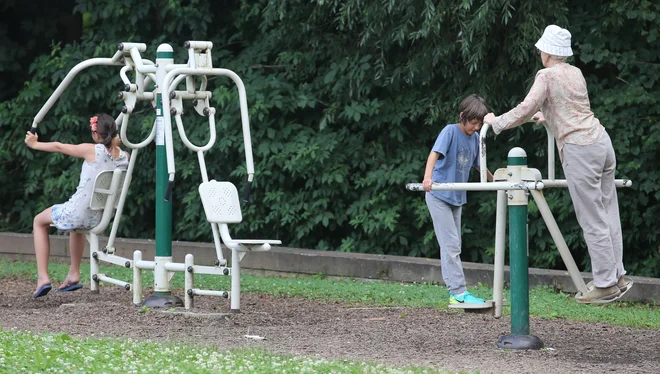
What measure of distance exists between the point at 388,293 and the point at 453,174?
1.91 metres

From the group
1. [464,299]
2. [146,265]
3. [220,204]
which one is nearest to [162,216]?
[146,265]

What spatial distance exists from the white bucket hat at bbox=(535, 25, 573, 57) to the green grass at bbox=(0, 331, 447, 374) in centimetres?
203

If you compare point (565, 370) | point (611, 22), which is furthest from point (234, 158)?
point (565, 370)

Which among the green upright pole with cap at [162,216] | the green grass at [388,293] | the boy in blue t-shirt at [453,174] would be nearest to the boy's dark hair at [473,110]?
the boy in blue t-shirt at [453,174]

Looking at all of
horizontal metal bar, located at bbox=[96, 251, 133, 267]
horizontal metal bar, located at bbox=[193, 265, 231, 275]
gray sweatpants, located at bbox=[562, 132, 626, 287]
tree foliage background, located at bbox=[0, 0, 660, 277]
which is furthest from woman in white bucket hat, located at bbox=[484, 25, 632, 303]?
tree foliage background, located at bbox=[0, 0, 660, 277]

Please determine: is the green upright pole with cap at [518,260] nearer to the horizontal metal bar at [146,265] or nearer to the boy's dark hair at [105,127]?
the horizontal metal bar at [146,265]

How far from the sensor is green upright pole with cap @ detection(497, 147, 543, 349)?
20.4 feet

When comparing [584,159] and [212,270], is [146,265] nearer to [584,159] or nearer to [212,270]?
[212,270]

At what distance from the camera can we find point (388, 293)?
9.26 m

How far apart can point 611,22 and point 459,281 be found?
401cm

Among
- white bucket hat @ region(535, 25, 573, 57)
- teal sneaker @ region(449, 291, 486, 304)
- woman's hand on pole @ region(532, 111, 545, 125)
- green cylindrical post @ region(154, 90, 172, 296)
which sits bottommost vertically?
teal sneaker @ region(449, 291, 486, 304)

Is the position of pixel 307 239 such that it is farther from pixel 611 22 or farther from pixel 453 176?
pixel 453 176

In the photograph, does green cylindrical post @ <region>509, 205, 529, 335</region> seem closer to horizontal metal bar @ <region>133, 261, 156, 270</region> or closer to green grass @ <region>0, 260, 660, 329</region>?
green grass @ <region>0, 260, 660, 329</region>

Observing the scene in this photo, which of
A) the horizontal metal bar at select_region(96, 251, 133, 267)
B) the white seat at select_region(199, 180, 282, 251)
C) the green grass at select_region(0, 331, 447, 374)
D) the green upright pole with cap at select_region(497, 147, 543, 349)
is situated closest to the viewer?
the green grass at select_region(0, 331, 447, 374)
